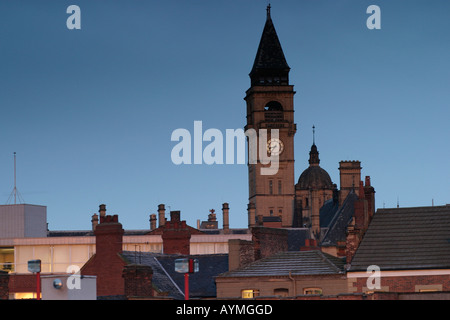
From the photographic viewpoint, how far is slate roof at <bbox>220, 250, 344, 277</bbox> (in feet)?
195

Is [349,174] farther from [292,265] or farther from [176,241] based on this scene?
[292,265]

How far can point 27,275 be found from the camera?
77.6m

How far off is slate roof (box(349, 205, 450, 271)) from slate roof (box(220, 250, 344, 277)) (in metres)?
2.15

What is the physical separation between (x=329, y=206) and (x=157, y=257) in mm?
97735

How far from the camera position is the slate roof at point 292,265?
195ft

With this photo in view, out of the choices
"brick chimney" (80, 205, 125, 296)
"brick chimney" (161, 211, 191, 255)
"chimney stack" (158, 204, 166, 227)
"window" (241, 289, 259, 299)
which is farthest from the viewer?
"chimney stack" (158, 204, 166, 227)

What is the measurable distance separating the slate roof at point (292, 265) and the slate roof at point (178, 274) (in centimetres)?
381

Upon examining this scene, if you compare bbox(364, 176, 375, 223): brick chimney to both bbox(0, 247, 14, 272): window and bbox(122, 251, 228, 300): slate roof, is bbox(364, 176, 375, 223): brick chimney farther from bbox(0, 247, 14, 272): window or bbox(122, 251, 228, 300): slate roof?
bbox(0, 247, 14, 272): window

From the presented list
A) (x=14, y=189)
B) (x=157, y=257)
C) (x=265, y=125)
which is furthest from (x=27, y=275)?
(x=265, y=125)

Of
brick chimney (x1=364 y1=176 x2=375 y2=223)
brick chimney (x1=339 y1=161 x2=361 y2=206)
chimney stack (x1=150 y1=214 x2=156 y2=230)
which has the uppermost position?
brick chimney (x1=339 y1=161 x2=361 y2=206)

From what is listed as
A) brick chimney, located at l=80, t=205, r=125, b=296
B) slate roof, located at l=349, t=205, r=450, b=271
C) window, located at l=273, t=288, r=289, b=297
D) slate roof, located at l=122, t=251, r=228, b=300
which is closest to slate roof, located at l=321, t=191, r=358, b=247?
slate roof, located at l=122, t=251, r=228, b=300

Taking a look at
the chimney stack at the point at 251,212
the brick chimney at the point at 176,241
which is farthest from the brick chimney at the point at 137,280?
the chimney stack at the point at 251,212

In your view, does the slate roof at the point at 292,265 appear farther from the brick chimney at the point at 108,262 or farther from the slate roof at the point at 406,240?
the brick chimney at the point at 108,262
